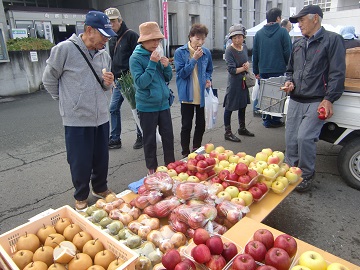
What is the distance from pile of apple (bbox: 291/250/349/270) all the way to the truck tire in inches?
96.6

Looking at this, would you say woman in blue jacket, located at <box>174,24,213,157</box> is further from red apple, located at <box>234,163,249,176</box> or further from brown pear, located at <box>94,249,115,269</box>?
brown pear, located at <box>94,249,115,269</box>

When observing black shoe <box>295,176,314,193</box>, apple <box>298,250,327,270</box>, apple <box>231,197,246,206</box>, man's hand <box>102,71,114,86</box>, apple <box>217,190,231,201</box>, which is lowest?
black shoe <box>295,176,314,193</box>

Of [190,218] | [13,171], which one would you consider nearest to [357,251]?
[190,218]

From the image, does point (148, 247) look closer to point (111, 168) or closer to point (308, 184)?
point (308, 184)

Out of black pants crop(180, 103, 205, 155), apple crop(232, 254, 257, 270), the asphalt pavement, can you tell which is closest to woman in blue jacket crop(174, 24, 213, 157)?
black pants crop(180, 103, 205, 155)

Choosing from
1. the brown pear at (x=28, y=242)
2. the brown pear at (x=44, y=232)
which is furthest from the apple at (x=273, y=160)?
the brown pear at (x=28, y=242)

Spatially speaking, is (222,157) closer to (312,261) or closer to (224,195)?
(224,195)

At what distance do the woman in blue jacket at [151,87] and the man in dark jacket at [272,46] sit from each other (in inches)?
111

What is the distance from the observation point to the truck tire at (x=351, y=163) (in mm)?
3574

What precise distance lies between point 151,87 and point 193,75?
3.28ft

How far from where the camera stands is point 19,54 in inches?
424

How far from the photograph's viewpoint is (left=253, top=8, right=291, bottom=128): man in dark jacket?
554 cm

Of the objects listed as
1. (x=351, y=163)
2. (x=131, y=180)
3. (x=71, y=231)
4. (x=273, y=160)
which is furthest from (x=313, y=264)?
(x=131, y=180)

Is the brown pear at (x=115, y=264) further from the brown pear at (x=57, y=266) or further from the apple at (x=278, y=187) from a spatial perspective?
the apple at (x=278, y=187)
